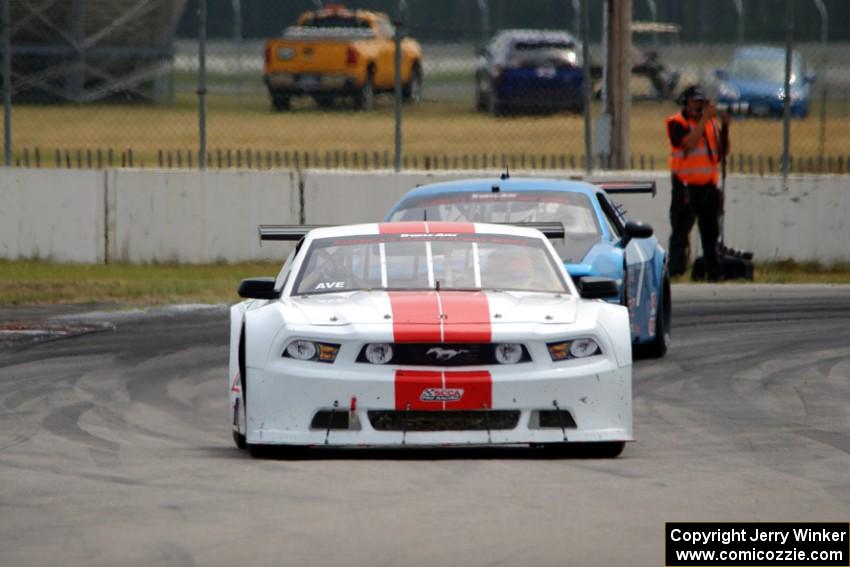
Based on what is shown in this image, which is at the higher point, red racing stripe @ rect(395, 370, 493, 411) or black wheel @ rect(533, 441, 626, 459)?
red racing stripe @ rect(395, 370, 493, 411)

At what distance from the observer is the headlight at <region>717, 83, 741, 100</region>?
25.7m

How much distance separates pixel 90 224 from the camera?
20484 mm

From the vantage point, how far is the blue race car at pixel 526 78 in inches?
874

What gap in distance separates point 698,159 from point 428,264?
32.0 feet

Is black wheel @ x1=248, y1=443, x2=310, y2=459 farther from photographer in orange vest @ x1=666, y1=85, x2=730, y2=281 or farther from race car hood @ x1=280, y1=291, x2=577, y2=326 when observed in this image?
photographer in orange vest @ x1=666, y1=85, x2=730, y2=281

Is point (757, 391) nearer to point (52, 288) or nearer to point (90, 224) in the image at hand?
point (52, 288)

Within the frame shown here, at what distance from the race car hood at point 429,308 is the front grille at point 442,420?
439mm

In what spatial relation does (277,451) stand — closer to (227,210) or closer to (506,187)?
(506,187)

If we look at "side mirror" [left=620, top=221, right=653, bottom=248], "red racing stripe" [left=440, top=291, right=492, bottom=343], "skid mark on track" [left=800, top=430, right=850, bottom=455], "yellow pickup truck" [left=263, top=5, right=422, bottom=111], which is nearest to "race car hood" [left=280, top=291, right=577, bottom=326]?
"red racing stripe" [left=440, top=291, right=492, bottom=343]

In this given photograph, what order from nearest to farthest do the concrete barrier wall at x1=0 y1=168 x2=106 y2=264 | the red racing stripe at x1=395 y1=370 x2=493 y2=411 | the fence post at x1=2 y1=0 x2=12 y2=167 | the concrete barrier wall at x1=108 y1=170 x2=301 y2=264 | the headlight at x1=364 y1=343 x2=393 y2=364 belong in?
1. the red racing stripe at x1=395 y1=370 x2=493 y2=411
2. the headlight at x1=364 y1=343 x2=393 y2=364
3. the concrete barrier wall at x1=0 y1=168 x2=106 y2=264
4. the concrete barrier wall at x1=108 y1=170 x2=301 y2=264
5. the fence post at x1=2 y1=0 x2=12 y2=167

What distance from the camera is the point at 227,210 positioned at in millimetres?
20656

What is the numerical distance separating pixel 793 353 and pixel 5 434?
6159mm

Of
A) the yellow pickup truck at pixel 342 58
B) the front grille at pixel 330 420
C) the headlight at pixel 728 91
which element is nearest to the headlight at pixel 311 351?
the front grille at pixel 330 420

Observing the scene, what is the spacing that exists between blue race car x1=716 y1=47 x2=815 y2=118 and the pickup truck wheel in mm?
4507
